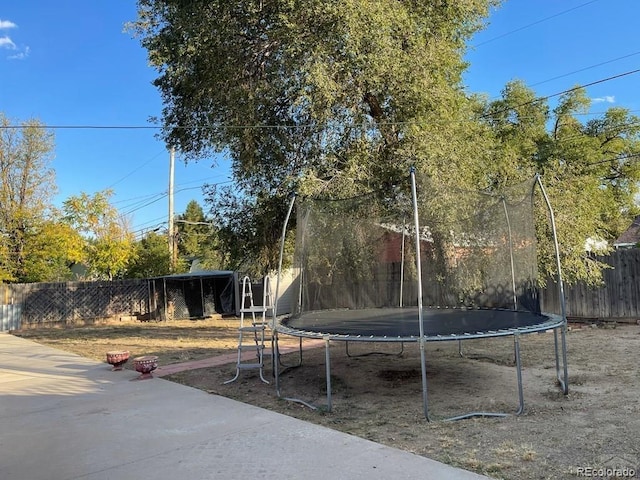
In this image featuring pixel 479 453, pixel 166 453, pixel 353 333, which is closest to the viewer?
pixel 479 453

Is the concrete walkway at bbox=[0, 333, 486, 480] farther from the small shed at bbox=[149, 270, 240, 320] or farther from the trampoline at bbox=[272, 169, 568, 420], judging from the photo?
the small shed at bbox=[149, 270, 240, 320]

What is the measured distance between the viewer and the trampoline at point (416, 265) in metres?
6.22


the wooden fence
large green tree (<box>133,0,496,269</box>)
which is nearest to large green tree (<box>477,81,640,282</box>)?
the wooden fence

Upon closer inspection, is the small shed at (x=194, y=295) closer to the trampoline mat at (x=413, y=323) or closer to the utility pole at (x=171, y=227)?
the utility pole at (x=171, y=227)

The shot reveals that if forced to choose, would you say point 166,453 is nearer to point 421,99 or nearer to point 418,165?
point 418,165

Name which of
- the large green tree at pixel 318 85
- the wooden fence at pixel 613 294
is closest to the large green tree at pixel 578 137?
the wooden fence at pixel 613 294

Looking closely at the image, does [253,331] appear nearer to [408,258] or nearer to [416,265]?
[416,265]

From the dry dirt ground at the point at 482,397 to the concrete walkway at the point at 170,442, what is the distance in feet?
1.07

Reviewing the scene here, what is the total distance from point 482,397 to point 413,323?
128 cm

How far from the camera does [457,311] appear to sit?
297 inches

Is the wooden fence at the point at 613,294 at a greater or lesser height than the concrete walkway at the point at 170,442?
greater

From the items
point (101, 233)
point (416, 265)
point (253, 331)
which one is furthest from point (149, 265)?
point (416, 265)

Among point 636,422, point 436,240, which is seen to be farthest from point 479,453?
point 436,240

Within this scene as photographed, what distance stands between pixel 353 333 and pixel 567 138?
68.4 feet
